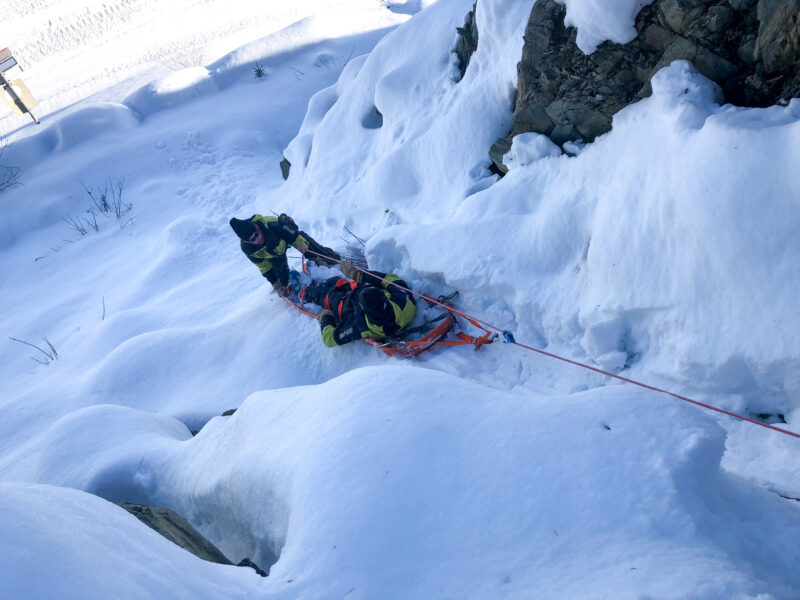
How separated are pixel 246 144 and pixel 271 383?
7702 millimetres

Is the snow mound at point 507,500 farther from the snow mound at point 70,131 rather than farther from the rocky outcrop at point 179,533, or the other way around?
the snow mound at point 70,131

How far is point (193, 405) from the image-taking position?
4680mm

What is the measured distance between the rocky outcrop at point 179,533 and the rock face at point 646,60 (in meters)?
3.70

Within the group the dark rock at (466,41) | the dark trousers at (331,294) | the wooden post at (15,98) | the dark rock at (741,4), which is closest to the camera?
the dark rock at (741,4)

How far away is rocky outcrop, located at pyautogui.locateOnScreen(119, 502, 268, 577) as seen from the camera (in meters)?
2.45

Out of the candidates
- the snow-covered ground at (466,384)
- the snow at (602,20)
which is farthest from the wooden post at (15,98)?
the snow at (602,20)

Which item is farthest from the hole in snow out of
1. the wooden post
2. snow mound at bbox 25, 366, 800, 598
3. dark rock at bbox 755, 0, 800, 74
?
the wooden post

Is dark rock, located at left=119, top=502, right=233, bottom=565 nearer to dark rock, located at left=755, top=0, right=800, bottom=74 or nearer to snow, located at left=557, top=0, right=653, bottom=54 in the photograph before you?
dark rock, located at left=755, top=0, right=800, bottom=74

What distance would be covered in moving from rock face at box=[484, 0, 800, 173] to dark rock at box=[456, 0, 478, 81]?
1.49m

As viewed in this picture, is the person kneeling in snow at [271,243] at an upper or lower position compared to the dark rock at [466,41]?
lower

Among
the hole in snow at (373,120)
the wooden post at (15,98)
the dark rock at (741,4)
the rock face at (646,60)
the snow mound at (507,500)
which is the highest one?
the wooden post at (15,98)

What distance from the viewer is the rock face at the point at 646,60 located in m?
2.80

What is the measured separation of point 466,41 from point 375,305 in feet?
11.7

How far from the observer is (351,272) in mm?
4789
